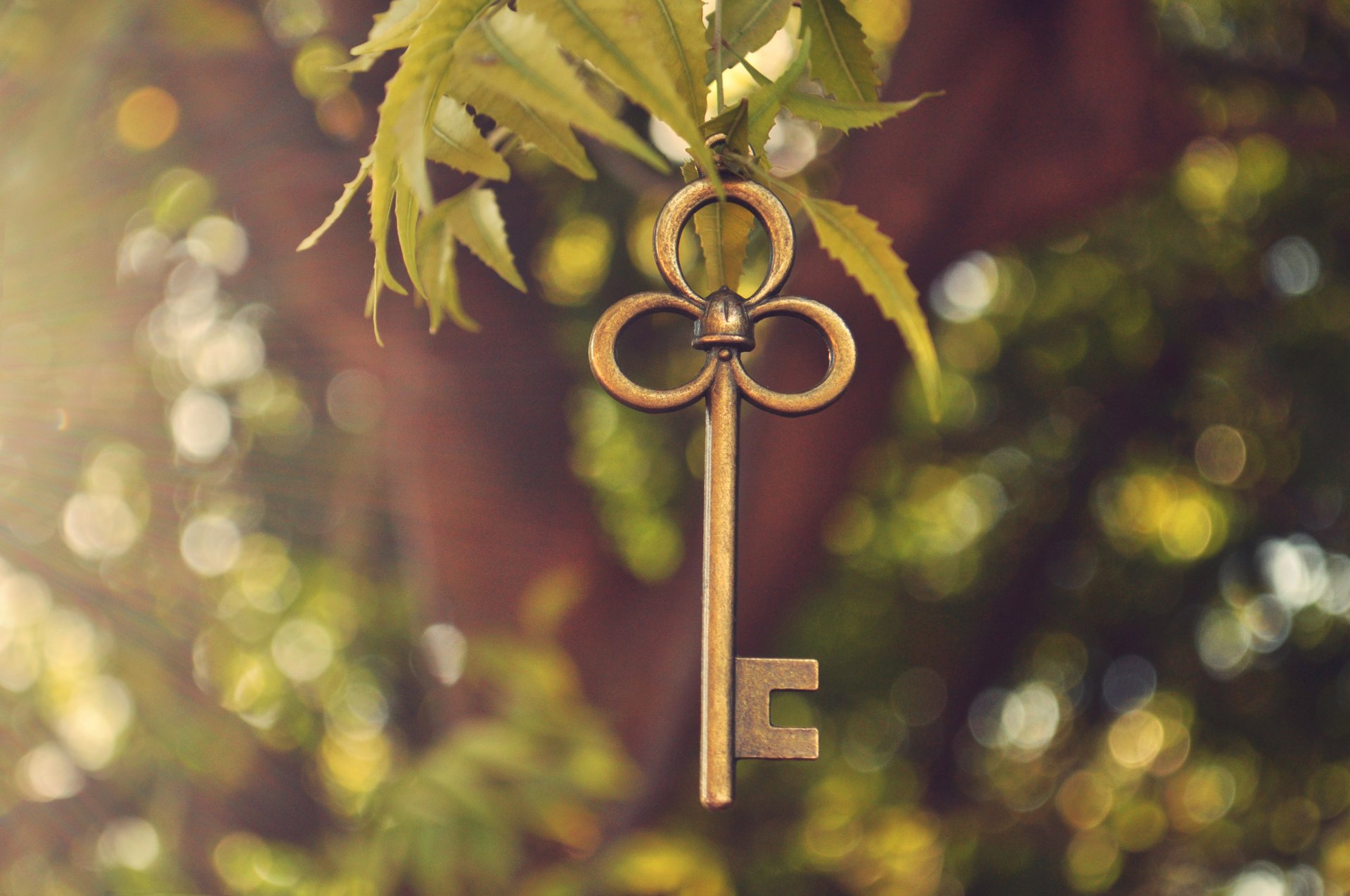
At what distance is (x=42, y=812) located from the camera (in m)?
3.30

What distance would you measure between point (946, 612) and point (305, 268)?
2.48m

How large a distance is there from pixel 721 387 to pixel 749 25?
227 millimetres

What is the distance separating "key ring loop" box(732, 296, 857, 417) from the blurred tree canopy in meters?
1.41

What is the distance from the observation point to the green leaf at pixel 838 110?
0.55m

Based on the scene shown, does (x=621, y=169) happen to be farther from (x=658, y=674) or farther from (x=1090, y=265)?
(x=1090, y=265)

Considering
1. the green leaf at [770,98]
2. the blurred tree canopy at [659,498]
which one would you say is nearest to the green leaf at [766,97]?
the green leaf at [770,98]

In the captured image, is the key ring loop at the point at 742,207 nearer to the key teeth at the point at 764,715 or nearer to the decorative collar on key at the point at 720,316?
the decorative collar on key at the point at 720,316

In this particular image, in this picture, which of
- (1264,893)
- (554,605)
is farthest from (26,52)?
(1264,893)

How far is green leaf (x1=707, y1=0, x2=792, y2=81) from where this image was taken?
0.62m

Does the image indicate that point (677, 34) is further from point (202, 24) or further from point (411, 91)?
point (202, 24)

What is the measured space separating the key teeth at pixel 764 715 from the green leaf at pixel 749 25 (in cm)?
40

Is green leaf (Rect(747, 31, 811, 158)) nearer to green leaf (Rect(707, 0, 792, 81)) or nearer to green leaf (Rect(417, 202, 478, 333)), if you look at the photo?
green leaf (Rect(707, 0, 792, 81))

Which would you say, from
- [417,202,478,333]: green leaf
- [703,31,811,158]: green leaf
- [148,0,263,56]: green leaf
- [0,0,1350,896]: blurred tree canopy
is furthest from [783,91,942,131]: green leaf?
[148,0,263,56]: green leaf

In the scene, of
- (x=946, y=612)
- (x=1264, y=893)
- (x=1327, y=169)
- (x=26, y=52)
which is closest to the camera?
(x=26, y=52)
